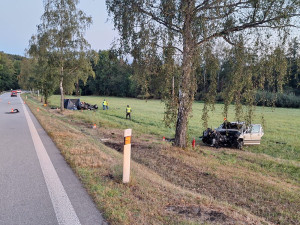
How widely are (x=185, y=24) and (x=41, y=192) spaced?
24.6ft

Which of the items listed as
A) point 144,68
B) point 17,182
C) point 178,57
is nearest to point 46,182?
point 17,182

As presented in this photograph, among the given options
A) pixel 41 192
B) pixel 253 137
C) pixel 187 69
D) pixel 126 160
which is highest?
pixel 187 69

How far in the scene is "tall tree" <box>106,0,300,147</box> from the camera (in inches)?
349

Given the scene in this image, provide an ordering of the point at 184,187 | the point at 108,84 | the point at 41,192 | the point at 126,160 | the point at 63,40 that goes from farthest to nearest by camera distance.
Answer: the point at 108,84 → the point at 63,40 → the point at 184,187 → the point at 126,160 → the point at 41,192

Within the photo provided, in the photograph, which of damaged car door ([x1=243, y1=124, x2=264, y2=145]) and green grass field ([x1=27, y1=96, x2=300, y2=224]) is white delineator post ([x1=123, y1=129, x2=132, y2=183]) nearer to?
green grass field ([x1=27, y1=96, x2=300, y2=224])

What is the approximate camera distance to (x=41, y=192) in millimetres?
4684

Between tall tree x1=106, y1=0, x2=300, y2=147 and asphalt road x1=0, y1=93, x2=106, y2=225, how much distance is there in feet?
16.3

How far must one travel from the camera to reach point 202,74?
998 cm

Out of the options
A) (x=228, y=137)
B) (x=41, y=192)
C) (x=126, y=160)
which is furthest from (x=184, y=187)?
(x=228, y=137)

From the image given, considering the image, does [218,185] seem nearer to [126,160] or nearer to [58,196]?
[126,160]

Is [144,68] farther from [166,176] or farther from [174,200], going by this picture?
[174,200]

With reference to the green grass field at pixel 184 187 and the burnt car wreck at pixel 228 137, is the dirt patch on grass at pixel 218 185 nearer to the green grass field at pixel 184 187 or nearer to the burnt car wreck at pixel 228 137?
the green grass field at pixel 184 187

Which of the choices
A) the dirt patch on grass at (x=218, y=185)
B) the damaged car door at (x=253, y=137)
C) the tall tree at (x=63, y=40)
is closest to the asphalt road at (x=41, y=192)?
the dirt patch on grass at (x=218, y=185)

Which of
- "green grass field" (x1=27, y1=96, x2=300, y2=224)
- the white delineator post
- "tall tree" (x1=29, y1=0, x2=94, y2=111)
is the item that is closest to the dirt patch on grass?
"green grass field" (x1=27, y1=96, x2=300, y2=224)
